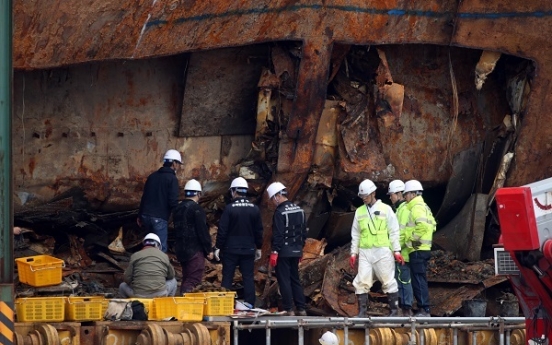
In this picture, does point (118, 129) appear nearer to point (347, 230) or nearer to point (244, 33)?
point (244, 33)

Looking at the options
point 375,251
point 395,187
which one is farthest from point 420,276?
point 395,187

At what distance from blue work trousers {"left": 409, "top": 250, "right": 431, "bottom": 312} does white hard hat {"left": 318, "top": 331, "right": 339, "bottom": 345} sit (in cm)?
242

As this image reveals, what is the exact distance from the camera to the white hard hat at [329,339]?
17953 mm

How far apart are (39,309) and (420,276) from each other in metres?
5.37

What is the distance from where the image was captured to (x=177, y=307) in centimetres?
1783

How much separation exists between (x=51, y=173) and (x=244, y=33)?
321 cm

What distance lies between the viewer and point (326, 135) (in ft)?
71.4

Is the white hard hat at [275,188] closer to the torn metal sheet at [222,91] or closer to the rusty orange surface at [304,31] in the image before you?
the rusty orange surface at [304,31]

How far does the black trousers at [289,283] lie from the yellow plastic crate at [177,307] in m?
2.10

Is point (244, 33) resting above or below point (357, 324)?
above

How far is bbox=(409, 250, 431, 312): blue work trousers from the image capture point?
20.2 m

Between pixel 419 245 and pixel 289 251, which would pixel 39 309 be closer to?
pixel 289 251

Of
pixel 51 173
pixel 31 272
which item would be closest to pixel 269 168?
pixel 51 173

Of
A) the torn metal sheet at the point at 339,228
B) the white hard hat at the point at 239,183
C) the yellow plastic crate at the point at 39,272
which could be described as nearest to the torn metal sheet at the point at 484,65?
the torn metal sheet at the point at 339,228
